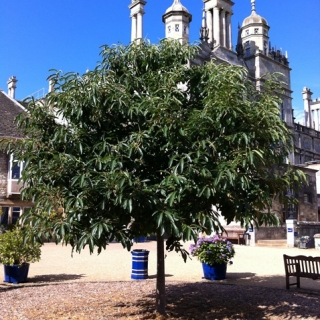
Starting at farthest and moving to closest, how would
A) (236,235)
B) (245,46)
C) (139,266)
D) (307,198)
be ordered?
1. (245,46)
2. (307,198)
3. (236,235)
4. (139,266)

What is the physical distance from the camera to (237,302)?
8.25 m

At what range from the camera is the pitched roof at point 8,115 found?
27.9m

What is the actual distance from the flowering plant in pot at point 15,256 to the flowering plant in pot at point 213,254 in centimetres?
466

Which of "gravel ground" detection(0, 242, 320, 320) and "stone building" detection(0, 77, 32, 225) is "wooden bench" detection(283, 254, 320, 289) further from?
"stone building" detection(0, 77, 32, 225)

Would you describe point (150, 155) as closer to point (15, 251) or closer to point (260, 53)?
point (15, 251)

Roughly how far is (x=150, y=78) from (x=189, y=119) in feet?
4.32

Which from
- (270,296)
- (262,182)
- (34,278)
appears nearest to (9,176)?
(34,278)

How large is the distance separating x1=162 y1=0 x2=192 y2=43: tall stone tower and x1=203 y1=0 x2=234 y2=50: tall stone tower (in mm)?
6037

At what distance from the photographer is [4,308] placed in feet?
25.2

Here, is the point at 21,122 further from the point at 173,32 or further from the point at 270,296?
the point at 173,32

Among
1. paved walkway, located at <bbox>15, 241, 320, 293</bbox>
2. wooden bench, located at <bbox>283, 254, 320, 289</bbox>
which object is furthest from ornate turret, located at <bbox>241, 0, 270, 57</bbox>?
wooden bench, located at <bbox>283, 254, 320, 289</bbox>

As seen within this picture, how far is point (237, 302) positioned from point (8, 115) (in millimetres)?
26697

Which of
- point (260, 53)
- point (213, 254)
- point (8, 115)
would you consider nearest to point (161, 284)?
point (213, 254)

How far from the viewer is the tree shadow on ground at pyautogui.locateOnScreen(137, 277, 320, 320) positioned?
287 inches
